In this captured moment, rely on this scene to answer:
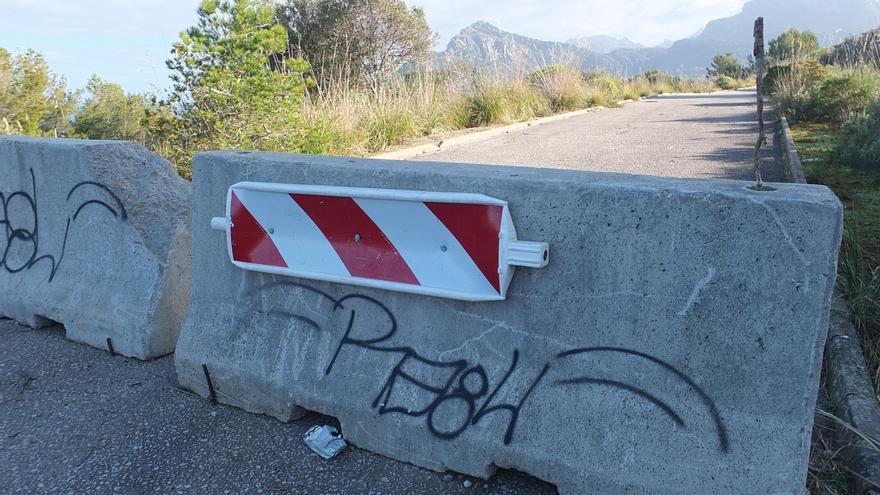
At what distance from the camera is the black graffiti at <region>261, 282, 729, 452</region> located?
2.33 metres

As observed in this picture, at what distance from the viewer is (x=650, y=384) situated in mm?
2312

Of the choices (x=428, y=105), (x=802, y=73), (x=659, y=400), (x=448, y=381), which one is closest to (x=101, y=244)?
(x=448, y=381)

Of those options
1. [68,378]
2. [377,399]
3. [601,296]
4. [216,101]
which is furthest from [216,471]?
[216,101]

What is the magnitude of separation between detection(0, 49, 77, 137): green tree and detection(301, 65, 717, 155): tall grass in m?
6.21

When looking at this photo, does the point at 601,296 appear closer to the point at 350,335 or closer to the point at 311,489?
the point at 350,335

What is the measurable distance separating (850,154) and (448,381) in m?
6.98

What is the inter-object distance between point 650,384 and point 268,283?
6.05ft

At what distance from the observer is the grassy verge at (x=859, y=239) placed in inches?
133

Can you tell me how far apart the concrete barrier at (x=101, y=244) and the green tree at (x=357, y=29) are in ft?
46.7

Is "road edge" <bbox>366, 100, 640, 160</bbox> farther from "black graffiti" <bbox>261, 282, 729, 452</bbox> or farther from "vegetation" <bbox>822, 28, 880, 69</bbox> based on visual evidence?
"vegetation" <bbox>822, 28, 880, 69</bbox>

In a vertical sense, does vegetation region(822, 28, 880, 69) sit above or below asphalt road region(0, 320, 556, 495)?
above

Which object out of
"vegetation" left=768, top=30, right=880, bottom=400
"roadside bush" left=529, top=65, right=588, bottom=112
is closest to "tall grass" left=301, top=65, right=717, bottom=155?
"roadside bush" left=529, top=65, right=588, bottom=112

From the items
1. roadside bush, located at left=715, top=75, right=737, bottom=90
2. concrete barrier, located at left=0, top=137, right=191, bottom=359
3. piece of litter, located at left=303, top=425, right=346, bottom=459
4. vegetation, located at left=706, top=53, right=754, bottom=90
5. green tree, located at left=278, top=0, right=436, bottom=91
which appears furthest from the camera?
vegetation, located at left=706, top=53, right=754, bottom=90

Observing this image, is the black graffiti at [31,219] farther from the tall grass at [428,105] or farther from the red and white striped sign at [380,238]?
the tall grass at [428,105]
